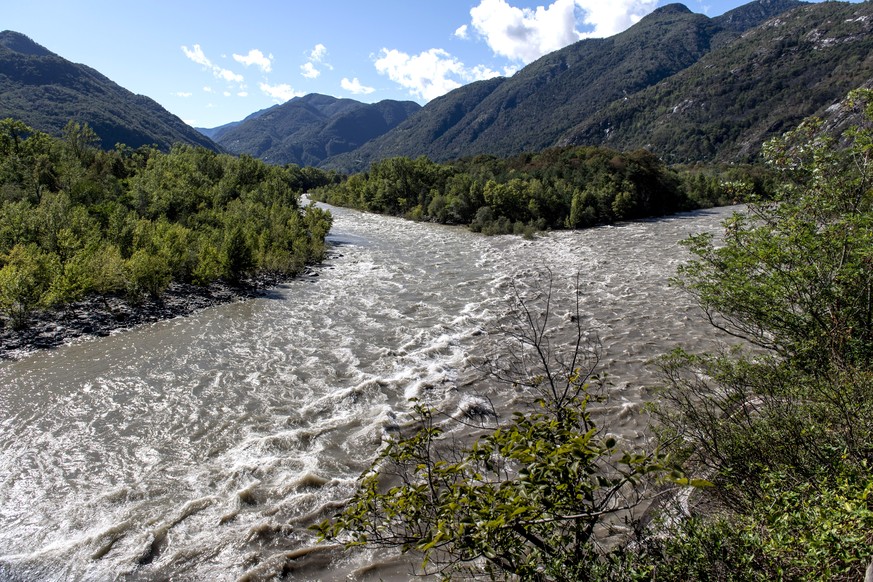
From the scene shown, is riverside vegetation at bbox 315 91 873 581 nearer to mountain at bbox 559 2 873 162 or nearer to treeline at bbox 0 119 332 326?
treeline at bbox 0 119 332 326

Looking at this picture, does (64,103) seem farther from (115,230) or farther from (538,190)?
(115,230)

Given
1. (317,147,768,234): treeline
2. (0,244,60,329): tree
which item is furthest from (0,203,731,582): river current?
(317,147,768,234): treeline

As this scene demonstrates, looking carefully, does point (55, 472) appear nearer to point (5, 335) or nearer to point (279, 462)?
point (279, 462)

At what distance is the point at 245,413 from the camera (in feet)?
37.1

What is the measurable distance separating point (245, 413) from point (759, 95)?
22592 centimetres

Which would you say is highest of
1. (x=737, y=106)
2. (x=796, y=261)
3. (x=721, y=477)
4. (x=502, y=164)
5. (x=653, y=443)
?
(x=737, y=106)

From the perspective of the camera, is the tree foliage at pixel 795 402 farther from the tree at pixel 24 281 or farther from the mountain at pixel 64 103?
the mountain at pixel 64 103

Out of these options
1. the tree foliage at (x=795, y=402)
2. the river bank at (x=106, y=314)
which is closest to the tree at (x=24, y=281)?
the river bank at (x=106, y=314)

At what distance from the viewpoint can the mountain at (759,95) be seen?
500 ft

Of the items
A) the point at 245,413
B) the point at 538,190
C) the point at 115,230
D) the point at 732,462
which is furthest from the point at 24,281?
the point at 538,190

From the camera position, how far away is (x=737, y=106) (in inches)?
6786

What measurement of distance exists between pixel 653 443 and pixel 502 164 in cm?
6936

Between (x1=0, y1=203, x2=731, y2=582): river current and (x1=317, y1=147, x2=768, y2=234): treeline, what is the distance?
2902 cm

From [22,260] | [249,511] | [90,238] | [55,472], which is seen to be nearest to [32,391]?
[55,472]
